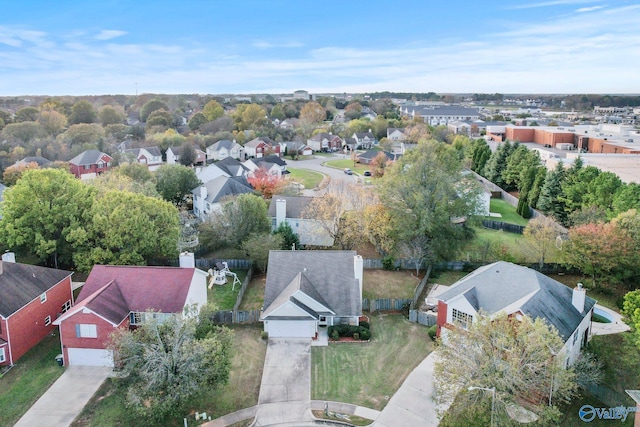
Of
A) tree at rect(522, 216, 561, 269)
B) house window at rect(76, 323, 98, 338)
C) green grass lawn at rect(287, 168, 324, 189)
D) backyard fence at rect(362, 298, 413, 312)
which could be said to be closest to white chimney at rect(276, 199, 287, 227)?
backyard fence at rect(362, 298, 413, 312)

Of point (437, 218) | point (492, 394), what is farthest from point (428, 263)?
point (492, 394)

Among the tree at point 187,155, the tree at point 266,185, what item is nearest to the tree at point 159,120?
the tree at point 187,155

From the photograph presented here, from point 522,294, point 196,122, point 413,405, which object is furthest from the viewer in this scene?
point 196,122

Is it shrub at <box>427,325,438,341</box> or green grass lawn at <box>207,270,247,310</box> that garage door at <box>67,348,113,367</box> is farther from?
shrub at <box>427,325,438,341</box>

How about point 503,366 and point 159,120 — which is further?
point 159,120

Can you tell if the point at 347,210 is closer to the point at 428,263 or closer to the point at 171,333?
the point at 428,263

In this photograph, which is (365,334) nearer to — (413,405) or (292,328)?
(292,328)

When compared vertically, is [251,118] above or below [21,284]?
above

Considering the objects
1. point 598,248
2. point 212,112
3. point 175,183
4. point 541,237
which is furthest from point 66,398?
point 212,112

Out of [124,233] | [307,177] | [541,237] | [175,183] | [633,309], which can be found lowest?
[307,177]
